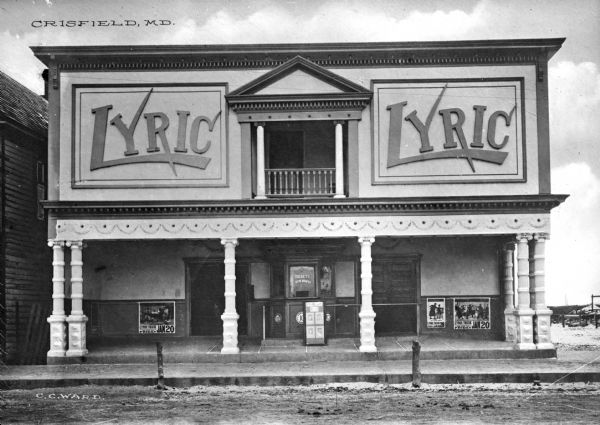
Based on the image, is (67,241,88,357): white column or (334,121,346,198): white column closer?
(67,241,88,357): white column

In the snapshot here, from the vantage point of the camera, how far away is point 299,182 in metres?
22.4

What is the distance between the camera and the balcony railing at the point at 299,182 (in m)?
20.8

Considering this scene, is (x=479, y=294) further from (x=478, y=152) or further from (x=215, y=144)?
(x=215, y=144)

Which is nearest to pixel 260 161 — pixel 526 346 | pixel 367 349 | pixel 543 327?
pixel 367 349

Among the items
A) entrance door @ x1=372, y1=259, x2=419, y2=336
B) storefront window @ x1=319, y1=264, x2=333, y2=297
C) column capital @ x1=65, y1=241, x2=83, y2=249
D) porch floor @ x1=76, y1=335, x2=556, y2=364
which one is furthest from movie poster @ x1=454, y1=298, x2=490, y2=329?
column capital @ x1=65, y1=241, x2=83, y2=249

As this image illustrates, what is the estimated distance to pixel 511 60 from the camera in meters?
20.5

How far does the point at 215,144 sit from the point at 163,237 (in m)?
2.87

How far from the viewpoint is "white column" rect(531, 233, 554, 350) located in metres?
19.9

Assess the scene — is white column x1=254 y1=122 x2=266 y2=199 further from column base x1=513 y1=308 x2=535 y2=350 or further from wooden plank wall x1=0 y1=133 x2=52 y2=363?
column base x1=513 y1=308 x2=535 y2=350

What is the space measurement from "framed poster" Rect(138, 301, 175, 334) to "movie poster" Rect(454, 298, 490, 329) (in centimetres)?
874

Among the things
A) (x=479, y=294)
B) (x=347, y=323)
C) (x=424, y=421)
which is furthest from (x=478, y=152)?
(x=424, y=421)

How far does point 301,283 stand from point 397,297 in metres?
3.36

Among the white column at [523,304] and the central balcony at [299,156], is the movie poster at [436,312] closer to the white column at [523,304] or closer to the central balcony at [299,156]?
the white column at [523,304]

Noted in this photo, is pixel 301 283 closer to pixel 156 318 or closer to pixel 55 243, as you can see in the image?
pixel 156 318
